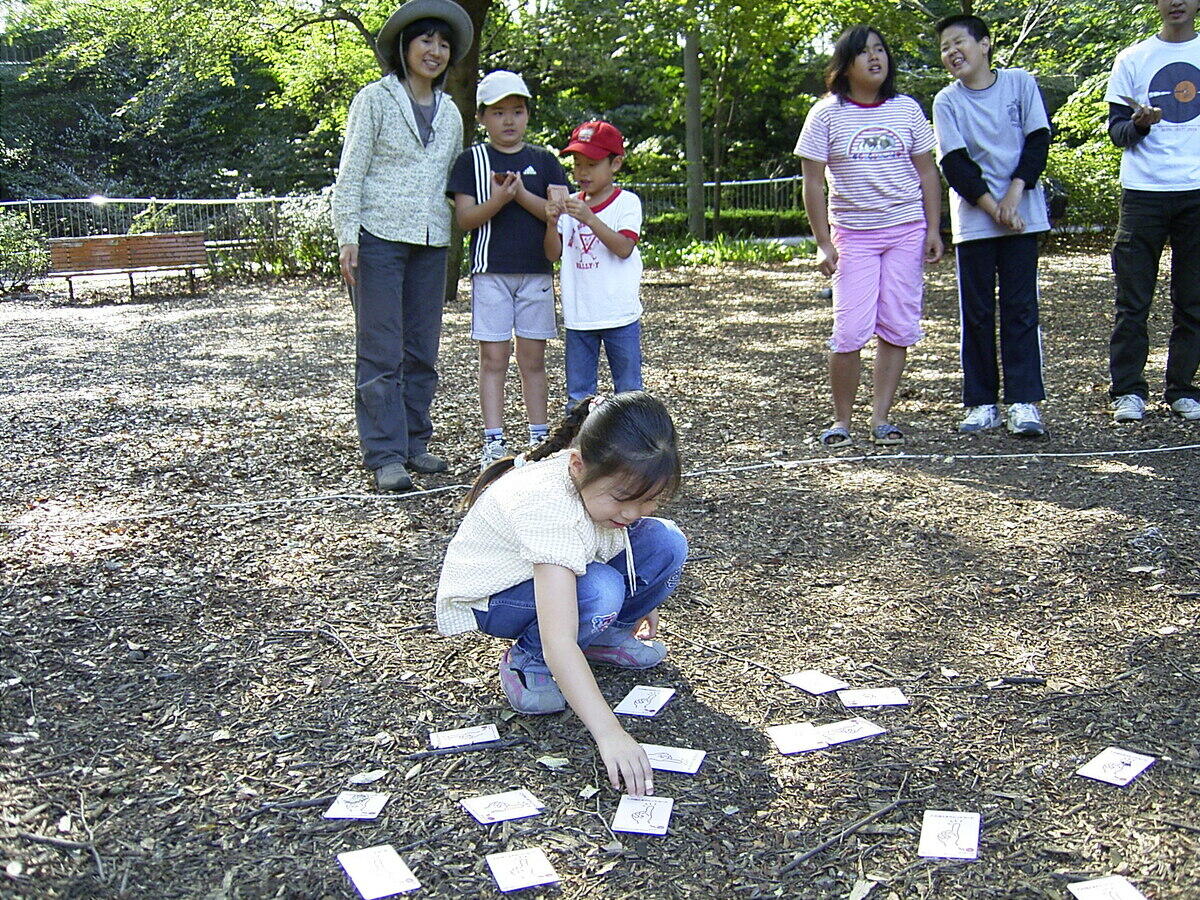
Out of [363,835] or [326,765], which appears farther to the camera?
[326,765]

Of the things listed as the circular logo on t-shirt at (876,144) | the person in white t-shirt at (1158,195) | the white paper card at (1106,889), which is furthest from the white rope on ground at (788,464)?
the white paper card at (1106,889)

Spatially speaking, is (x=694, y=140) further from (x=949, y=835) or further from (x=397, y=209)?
(x=949, y=835)

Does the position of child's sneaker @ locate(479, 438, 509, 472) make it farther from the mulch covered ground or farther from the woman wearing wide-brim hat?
the woman wearing wide-brim hat

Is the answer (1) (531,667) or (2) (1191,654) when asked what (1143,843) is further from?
(1) (531,667)

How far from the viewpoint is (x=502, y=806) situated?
8.27 feet

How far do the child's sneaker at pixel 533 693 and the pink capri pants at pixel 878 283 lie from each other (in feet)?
9.38

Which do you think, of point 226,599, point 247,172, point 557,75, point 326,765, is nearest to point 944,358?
point 226,599

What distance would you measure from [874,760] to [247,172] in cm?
2859

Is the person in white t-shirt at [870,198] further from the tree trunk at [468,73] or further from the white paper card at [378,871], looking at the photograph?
the tree trunk at [468,73]

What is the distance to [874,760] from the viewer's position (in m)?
2.70

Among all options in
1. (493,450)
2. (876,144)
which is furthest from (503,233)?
(876,144)

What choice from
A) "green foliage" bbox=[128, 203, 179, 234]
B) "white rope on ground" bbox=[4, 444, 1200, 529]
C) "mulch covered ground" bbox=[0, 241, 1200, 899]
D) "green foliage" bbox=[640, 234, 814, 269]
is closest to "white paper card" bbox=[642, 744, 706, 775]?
A: "mulch covered ground" bbox=[0, 241, 1200, 899]

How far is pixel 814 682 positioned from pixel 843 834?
27.6 inches

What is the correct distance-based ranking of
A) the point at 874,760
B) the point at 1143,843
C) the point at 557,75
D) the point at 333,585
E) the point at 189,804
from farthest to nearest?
the point at 557,75 → the point at 333,585 → the point at 874,760 → the point at 189,804 → the point at 1143,843
